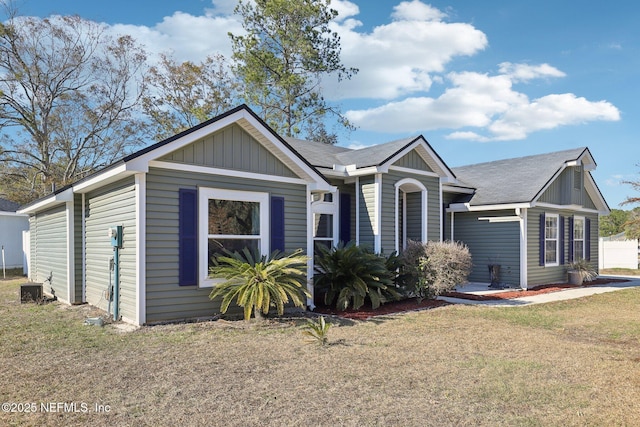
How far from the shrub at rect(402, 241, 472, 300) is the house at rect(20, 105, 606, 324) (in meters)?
1.21

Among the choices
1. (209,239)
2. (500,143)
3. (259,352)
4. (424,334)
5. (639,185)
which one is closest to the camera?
(259,352)

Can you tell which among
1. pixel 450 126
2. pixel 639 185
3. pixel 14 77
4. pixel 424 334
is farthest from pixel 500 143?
pixel 14 77

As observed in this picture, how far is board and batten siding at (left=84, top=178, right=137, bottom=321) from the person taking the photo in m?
7.43

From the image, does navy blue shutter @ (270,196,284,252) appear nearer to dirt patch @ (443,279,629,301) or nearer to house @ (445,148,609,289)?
dirt patch @ (443,279,629,301)

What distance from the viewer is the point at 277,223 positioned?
29.1 ft

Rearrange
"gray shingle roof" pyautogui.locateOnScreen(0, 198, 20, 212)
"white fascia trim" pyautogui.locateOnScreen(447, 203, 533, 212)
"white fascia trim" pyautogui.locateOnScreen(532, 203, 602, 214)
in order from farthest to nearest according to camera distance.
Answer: "gray shingle roof" pyautogui.locateOnScreen(0, 198, 20, 212), "white fascia trim" pyautogui.locateOnScreen(532, 203, 602, 214), "white fascia trim" pyautogui.locateOnScreen(447, 203, 533, 212)

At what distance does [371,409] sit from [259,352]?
7.64 feet

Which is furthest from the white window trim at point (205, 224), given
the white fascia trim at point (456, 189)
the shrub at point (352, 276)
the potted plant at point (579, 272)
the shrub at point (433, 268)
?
the potted plant at point (579, 272)

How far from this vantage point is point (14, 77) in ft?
78.5

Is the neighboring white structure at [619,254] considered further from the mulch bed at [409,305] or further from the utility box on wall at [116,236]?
the utility box on wall at [116,236]

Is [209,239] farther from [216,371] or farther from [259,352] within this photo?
[216,371]

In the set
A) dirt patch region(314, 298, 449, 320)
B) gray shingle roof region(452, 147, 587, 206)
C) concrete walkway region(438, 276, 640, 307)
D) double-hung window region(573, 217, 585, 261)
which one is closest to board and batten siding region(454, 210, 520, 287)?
gray shingle roof region(452, 147, 587, 206)

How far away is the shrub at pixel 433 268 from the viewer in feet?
33.4

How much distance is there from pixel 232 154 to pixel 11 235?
65.7 ft
